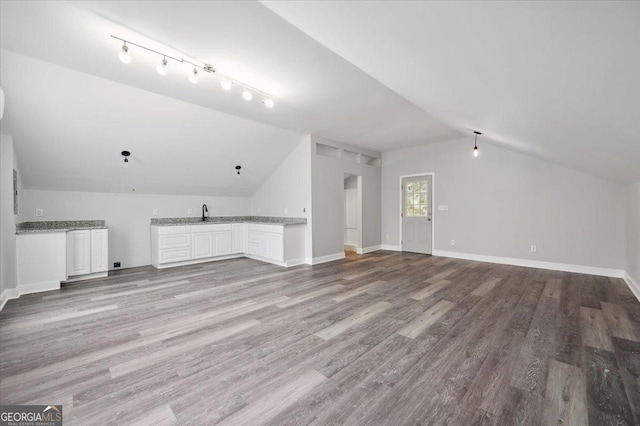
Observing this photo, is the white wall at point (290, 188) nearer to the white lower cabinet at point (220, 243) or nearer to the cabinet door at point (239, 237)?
the white lower cabinet at point (220, 243)

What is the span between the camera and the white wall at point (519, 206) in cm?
466

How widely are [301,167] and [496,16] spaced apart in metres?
4.85

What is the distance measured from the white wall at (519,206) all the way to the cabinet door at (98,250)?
6.67m

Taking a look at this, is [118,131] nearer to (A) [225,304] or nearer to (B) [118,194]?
(B) [118,194]

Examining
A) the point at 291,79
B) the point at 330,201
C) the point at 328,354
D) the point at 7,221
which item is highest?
the point at 291,79

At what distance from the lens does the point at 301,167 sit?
586cm

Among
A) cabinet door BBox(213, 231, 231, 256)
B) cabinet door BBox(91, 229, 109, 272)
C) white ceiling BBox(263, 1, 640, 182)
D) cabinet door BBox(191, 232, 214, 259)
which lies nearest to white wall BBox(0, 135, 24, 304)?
cabinet door BBox(91, 229, 109, 272)

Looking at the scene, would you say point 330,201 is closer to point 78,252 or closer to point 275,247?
point 275,247

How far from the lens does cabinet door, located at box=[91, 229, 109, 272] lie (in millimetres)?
4559

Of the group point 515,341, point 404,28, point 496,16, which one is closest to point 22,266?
point 404,28

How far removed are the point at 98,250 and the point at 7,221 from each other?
1.26 m

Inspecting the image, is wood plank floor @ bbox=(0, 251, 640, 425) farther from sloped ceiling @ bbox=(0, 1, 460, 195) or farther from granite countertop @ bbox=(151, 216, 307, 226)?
sloped ceiling @ bbox=(0, 1, 460, 195)

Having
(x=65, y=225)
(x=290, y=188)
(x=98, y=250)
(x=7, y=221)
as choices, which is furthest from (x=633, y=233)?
(x=65, y=225)

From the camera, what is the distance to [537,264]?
5270 millimetres
